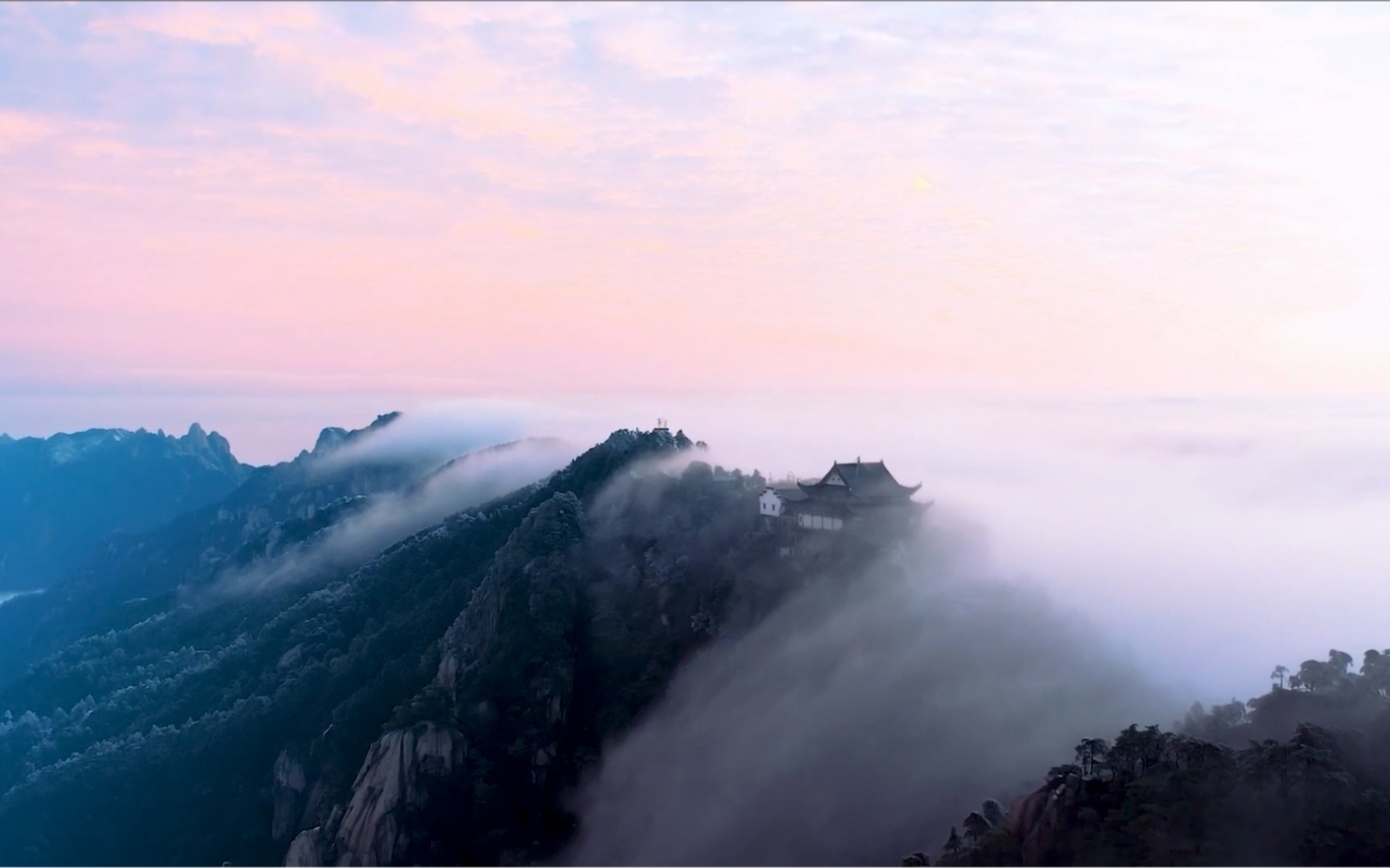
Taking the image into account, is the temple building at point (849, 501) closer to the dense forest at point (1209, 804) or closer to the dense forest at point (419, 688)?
the dense forest at point (419, 688)

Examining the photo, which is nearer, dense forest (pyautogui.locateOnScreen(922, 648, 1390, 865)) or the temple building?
dense forest (pyautogui.locateOnScreen(922, 648, 1390, 865))

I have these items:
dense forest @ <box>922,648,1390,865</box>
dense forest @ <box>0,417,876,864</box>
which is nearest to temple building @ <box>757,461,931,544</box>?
dense forest @ <box>0,417,876,864</box>

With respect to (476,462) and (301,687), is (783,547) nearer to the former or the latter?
(301,687)

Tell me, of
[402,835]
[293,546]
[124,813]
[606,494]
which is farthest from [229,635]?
[402,835]

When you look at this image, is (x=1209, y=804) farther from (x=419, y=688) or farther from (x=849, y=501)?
(x=419, y=688)

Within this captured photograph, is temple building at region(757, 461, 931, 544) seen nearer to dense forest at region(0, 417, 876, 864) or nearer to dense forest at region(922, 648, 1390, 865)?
dense forest at region(0, 417, 876, 864)

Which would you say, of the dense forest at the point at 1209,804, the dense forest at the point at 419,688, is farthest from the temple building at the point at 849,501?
the dense forest at the point at 1209,804
